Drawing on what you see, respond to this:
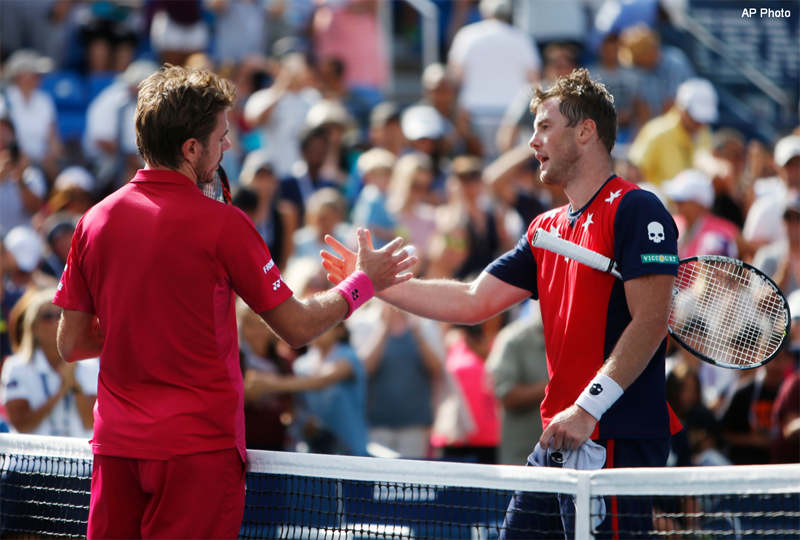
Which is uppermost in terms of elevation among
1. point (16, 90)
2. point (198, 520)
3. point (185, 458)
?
point (16, 90)

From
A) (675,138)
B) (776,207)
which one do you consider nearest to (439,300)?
(776,207)

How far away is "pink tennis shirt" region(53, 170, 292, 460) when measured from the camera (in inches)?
117

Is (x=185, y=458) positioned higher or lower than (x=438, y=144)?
lower

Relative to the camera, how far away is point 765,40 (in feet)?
44.8

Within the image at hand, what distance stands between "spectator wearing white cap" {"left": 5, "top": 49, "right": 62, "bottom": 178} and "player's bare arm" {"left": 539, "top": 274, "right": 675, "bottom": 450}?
26.7 ft

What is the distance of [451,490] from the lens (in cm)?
327

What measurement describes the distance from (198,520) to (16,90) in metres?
8.40

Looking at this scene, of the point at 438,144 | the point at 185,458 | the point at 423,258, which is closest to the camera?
the point at 185,458

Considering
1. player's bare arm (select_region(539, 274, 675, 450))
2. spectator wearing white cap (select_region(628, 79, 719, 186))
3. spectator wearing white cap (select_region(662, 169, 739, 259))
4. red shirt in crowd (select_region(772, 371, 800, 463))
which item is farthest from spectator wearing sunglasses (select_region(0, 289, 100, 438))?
spectator wearing white cap (select_region(628, 79, 719, 186))

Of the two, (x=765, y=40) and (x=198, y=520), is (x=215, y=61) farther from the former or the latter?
(x=198, y=520)

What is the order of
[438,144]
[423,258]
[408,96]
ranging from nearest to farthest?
[423,258]
[438,144]
[408,96]

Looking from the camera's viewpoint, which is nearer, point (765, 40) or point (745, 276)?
point (745, 276)

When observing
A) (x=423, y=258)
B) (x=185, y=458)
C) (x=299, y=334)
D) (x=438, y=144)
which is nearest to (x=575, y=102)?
(x=299, y=334)

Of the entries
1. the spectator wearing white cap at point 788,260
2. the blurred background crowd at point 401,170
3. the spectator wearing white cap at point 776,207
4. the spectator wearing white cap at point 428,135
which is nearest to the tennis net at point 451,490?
the blurred background crowd at point 401,170
